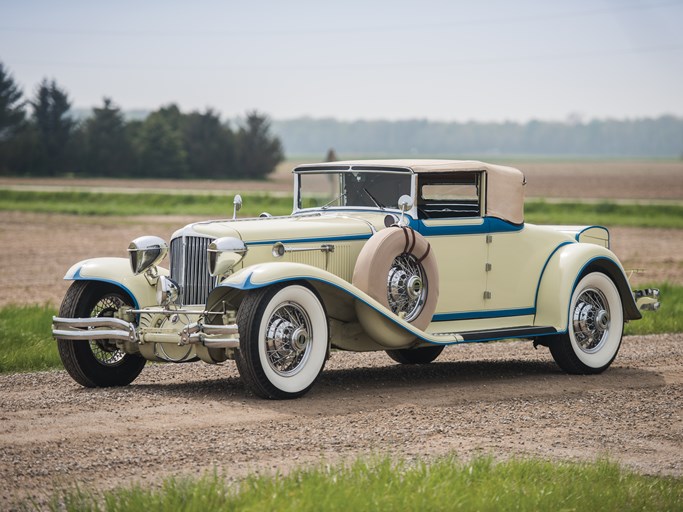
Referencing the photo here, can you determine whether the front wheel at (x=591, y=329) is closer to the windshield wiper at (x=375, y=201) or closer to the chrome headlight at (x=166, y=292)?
the windshield wiper at (x=375, y=201)

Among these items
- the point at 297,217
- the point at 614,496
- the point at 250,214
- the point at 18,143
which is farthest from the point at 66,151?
the point at 614,496

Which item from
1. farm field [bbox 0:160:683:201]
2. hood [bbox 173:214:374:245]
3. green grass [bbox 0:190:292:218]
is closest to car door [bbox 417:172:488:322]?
hood [bbox 173:214:374:245]

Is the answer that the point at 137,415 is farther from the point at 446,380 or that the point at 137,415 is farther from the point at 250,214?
the point at 250,214

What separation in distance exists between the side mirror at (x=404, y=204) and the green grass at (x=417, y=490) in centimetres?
318

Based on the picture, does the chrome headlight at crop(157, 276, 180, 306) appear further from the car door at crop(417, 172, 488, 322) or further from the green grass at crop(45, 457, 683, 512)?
the green grass at crop(45, 457, 683, 512)

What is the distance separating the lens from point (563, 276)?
33.8 ft

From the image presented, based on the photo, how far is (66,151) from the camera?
70.3 metres

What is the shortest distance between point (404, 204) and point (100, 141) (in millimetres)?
63839

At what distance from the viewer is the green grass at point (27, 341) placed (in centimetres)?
1069

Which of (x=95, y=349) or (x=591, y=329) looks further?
(x=591, y=329)

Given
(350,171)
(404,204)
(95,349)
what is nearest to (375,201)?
(350,171)

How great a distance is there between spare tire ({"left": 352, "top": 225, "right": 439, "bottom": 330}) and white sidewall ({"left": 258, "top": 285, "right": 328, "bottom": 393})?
573mm

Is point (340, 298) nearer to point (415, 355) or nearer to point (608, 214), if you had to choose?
point (415, 355)

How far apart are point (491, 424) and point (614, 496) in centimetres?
191
